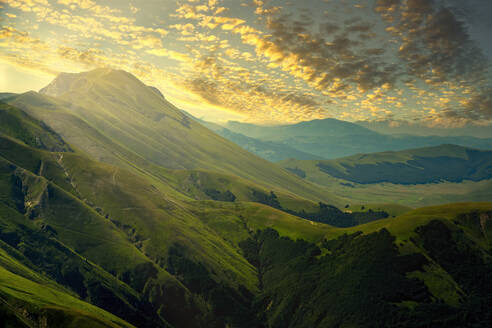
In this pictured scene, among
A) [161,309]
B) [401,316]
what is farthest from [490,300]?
[161,309]

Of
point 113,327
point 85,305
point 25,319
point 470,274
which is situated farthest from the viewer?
point 470,274

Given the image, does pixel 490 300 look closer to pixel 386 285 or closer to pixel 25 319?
pixel 386 285

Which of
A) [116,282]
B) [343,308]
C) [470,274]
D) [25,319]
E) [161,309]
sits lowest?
[161,309]

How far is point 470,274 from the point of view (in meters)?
188

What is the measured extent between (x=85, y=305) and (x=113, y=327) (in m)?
47.7

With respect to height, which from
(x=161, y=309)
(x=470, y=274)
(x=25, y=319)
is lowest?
(x=161, y=309)

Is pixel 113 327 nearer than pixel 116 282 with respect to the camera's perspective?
Yes

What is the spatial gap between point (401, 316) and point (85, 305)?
187 m

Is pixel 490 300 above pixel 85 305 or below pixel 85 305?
above

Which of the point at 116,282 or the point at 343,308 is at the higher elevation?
the point at 343,308

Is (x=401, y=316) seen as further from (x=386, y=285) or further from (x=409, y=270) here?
(x=409, y=270)

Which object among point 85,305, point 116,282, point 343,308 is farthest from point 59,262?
point 343,308

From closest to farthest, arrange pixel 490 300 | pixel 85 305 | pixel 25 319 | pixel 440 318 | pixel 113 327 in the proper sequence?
pixel 25 319 → pixel 113 327 → pixel 85 305 → pixel 440 318 → pixel 490 300

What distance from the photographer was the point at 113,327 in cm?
11350
